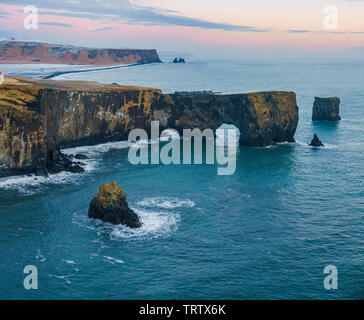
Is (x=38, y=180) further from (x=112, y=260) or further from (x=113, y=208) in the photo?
(x=112, y=260)

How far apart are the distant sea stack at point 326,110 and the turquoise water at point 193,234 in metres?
55.2

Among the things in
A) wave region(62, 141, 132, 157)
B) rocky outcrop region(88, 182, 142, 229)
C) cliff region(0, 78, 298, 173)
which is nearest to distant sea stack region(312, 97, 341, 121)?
cliff region(0, 78, 298, 173)

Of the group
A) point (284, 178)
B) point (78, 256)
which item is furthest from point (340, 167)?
point (78, 256)

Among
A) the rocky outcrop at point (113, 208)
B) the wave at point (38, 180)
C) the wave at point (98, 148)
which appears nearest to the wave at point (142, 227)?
the rocky outcrop at point (113, 208)

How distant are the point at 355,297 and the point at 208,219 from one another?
78.3ft

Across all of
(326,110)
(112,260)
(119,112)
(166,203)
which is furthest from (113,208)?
(326,110)

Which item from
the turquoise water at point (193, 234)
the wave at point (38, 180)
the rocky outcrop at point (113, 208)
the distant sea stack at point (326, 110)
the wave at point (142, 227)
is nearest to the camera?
the turquoise water at point (193, 234)

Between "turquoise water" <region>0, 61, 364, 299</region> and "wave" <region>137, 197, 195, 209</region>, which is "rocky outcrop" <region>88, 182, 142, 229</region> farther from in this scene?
"wave" <region>137, 197, 195, 209</region>

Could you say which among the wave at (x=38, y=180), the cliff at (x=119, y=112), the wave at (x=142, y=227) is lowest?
the wave at (x=142, y=227)

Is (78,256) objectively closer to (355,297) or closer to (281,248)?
(281,248)

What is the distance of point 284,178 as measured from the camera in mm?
82062

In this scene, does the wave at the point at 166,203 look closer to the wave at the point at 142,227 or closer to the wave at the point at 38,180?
the wave at the point at 142,227

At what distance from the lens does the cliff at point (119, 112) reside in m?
85.0
